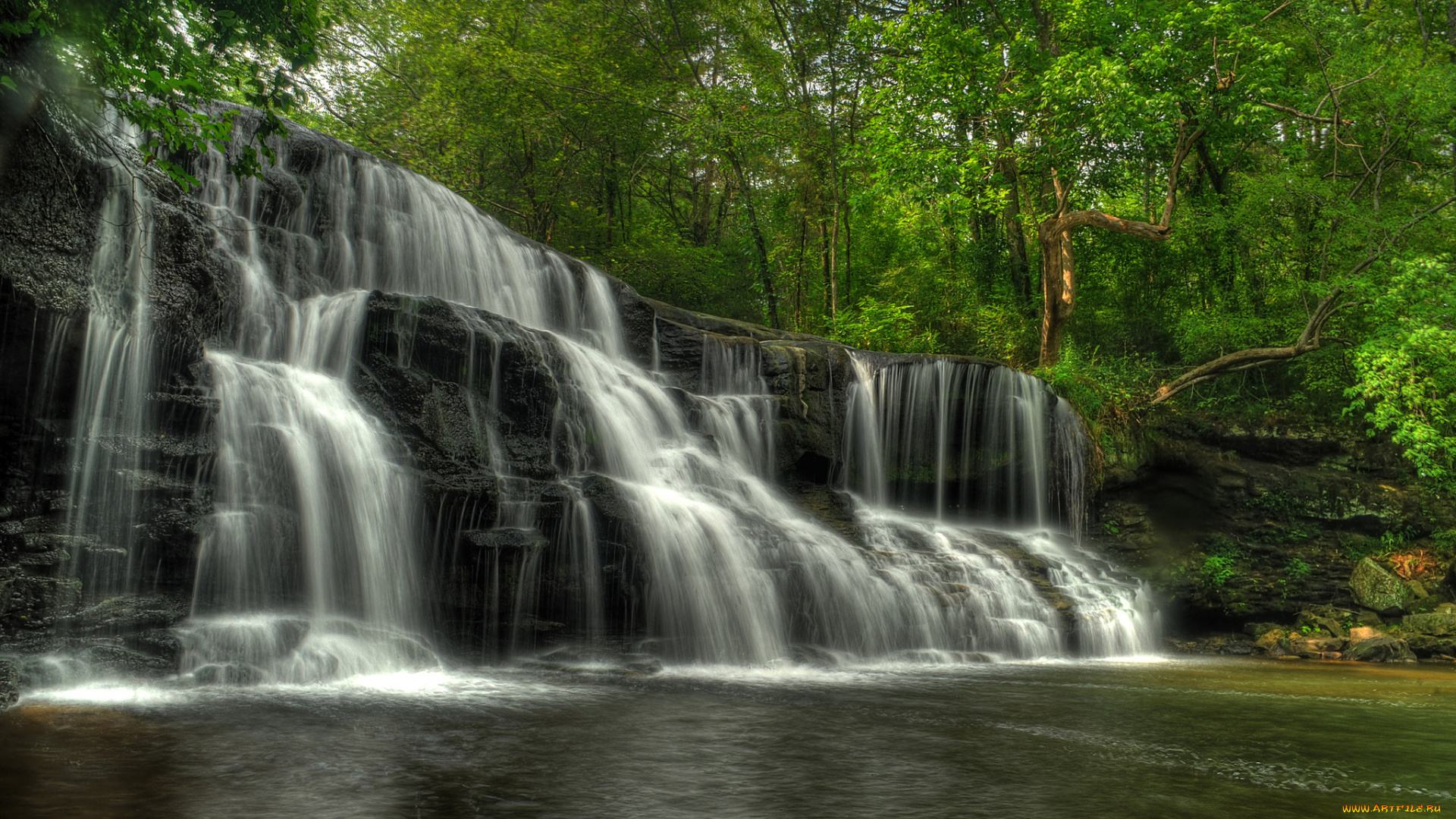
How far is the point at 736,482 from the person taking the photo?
39.9ft

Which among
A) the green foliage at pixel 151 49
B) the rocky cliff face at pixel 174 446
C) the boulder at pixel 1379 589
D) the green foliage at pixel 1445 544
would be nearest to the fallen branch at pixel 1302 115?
the green foliage at pixel 1445 544

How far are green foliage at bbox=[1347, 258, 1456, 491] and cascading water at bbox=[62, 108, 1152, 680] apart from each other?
4.94 m

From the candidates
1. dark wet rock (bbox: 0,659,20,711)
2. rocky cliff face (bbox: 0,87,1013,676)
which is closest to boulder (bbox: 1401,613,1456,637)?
rocky cliff face (bbox: 0,87,1013,676)

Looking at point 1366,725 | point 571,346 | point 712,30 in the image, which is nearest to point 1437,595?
point 1366,725

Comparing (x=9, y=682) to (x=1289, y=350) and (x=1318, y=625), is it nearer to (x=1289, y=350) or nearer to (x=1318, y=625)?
(x=1318, y=625)

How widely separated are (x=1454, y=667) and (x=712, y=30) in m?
23.2

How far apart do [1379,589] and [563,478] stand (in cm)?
1400

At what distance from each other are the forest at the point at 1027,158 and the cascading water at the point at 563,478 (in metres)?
2.62

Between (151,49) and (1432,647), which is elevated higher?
(151,49)

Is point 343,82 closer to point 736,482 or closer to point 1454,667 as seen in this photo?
point 736,482

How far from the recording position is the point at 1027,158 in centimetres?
1680

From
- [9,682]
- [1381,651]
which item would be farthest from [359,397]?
[1381,651]

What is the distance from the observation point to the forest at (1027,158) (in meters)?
15.1

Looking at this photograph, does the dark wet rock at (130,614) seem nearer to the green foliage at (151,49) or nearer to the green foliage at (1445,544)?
the green foliage at (151,49)
